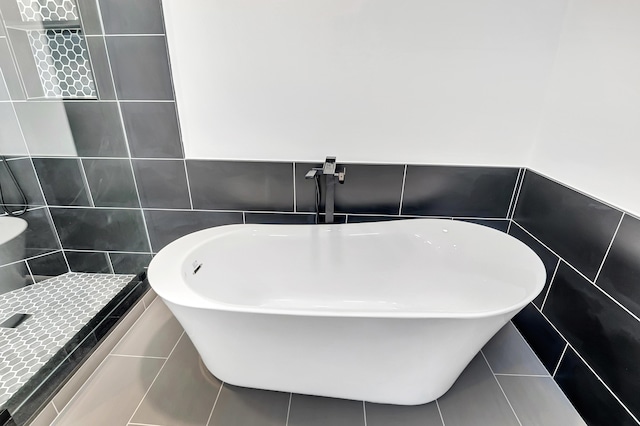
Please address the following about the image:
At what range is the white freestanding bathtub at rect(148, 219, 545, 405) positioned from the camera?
3.17 feet

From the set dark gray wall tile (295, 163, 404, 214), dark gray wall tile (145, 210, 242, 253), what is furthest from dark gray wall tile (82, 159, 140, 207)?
dark gray wall tile (295, 163, 404, 214)

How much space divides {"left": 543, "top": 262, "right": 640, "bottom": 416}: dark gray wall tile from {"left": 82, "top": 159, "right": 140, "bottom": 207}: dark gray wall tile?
86.2 inches

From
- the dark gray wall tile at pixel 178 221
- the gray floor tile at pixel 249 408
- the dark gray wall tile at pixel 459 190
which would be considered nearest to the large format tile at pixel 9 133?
the dark gray wall tile at pixel 178 221

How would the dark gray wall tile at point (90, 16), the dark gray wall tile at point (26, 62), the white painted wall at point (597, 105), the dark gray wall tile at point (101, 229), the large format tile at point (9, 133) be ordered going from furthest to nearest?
the dark gray wall tile at point (101, 229), the large format tile at point (9, 133), the dark gray wall tile at point (26, 62), the dark gray wall tile at point (90, 16), the white painted wall at point (597, 105)

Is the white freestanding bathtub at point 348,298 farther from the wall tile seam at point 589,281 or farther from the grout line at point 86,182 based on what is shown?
the grout line at point 86,182

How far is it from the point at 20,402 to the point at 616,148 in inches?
93.0

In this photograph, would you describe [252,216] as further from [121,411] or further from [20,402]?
[20,402]

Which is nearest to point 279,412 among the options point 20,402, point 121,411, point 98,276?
point 121,411

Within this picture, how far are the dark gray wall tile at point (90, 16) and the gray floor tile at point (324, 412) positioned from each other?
1908 mm

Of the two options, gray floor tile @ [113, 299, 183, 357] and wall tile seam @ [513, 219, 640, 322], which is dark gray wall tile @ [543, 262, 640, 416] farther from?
gray floor tile @ [113, 299, 183, 357]

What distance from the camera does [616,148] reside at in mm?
1077

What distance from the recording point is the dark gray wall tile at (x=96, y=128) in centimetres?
157

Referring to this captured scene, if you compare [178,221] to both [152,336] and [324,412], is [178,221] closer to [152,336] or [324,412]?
[152,336]

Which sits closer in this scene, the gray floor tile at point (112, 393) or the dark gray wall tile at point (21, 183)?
the gray floor tile at point (112, 393)
